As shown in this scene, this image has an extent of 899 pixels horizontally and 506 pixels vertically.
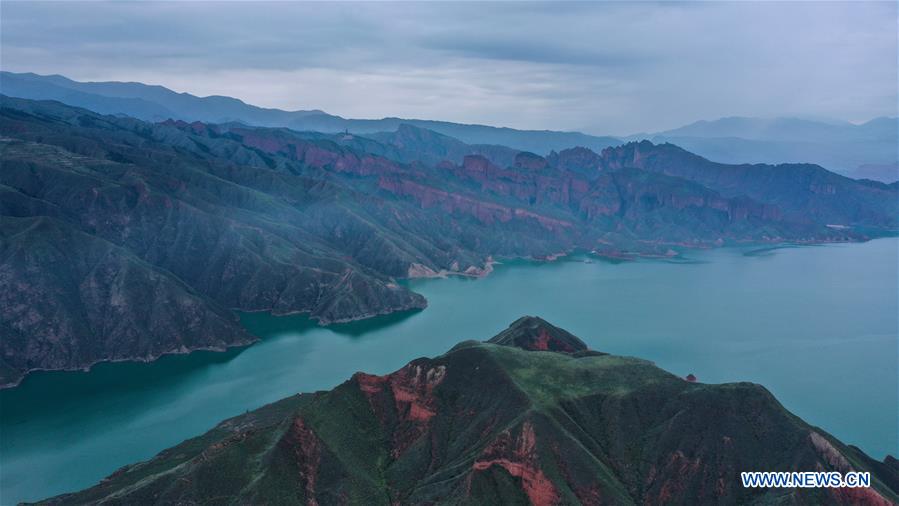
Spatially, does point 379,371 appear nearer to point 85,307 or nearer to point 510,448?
point 510,448

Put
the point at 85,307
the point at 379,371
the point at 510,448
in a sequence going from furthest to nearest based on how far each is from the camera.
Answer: the point at 85,307 → the point at 379,371 → the point at 510,448

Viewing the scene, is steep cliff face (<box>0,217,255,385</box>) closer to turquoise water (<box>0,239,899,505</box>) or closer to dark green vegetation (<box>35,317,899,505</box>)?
turquoise water (<box>0,239,899,505</box>)

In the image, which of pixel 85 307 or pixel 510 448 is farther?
pixel 85 307

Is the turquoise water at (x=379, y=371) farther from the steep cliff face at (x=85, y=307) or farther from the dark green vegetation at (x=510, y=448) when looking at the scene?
the dark green vegetation at (x=510, y=448)

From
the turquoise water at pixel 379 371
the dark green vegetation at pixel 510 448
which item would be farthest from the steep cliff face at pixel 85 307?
the dark green vegetation at pixel 510 448

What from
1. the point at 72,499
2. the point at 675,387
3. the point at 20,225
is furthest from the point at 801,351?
the point at 20,225

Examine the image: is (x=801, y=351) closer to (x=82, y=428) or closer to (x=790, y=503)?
(x=790, y=503)

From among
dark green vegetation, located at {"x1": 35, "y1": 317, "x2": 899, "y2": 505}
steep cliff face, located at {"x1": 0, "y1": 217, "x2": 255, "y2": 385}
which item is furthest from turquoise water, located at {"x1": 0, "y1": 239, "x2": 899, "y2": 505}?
dark green vegetation, located at {"x1": 35, "y1": 317, "x2": 899, "y2": 505}

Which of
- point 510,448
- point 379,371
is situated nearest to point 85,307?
point 379,371
